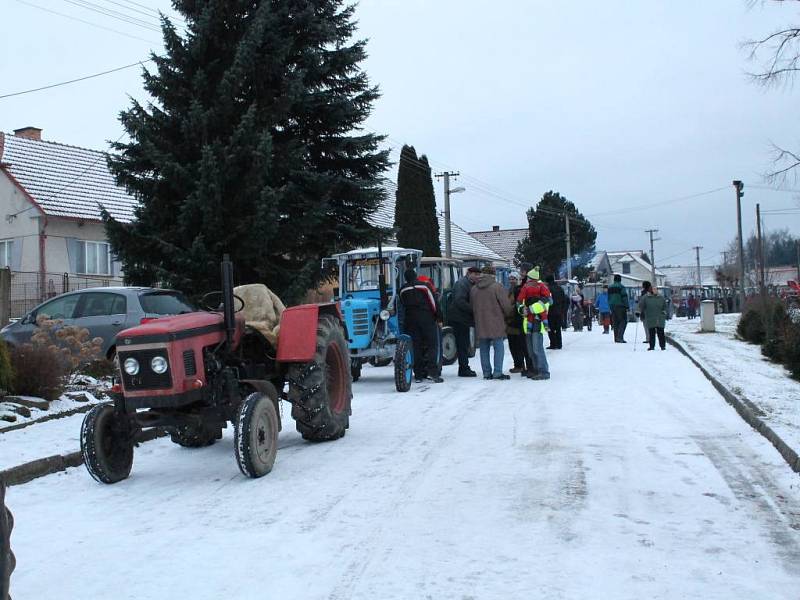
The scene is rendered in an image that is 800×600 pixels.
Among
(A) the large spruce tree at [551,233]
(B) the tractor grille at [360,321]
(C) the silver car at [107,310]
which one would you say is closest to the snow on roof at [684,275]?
(A) the large spruce tree at [551,233]

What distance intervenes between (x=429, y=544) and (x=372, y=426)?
4.69m

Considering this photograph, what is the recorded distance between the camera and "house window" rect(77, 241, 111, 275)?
1105 inches

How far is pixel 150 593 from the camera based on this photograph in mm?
4500

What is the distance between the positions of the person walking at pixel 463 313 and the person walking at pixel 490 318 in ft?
1.47

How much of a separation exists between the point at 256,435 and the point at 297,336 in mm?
1253

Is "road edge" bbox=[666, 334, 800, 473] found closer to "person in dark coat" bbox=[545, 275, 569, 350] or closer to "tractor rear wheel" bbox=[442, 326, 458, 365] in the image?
"tractor rear wheel" bbox=[442, 326, 458, 365]

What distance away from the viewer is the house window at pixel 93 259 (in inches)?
1105

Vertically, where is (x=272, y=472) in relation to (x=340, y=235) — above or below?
below

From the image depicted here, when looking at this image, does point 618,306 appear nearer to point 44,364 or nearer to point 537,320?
point 537,320

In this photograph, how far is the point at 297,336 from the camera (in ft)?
26.5

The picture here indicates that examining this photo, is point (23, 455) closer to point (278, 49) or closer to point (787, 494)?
point (787, 494)

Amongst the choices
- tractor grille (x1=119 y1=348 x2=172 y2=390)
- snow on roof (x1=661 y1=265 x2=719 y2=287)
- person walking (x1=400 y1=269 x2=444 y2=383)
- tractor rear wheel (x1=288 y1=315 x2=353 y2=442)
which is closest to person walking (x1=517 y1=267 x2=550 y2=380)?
person walking (x1=400 y1=269 x2=444 y2=383)

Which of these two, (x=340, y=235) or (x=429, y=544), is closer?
(x=429, y=544)

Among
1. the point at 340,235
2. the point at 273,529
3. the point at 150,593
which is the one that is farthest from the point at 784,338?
the point at 150,593
